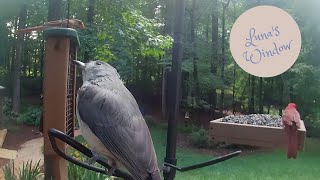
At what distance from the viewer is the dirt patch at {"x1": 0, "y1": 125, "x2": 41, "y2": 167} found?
8.94 meters

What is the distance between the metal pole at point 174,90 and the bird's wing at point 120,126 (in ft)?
0.34

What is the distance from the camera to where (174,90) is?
48.9 inches

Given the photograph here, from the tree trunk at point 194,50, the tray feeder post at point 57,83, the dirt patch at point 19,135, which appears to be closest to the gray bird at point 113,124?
the tray feeder post at point 57,83

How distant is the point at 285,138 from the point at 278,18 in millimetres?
658

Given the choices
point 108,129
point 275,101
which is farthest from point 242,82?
point 108,129

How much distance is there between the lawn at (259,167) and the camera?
22.7ft

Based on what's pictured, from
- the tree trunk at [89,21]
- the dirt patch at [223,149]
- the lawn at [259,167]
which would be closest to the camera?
the lawn at [259,167]

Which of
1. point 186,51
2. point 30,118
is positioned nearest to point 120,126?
point 30,118

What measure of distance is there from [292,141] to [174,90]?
3.55ft

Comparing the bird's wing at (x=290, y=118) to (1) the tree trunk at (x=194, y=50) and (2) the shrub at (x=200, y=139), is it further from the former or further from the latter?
(1) the tree trunk at (x=194, y=50)

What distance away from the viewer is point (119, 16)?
24.4ft

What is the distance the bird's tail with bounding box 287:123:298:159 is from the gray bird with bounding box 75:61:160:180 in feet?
3.73

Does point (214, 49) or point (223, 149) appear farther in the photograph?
point (214, 49)

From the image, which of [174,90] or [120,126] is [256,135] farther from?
[120,126]
